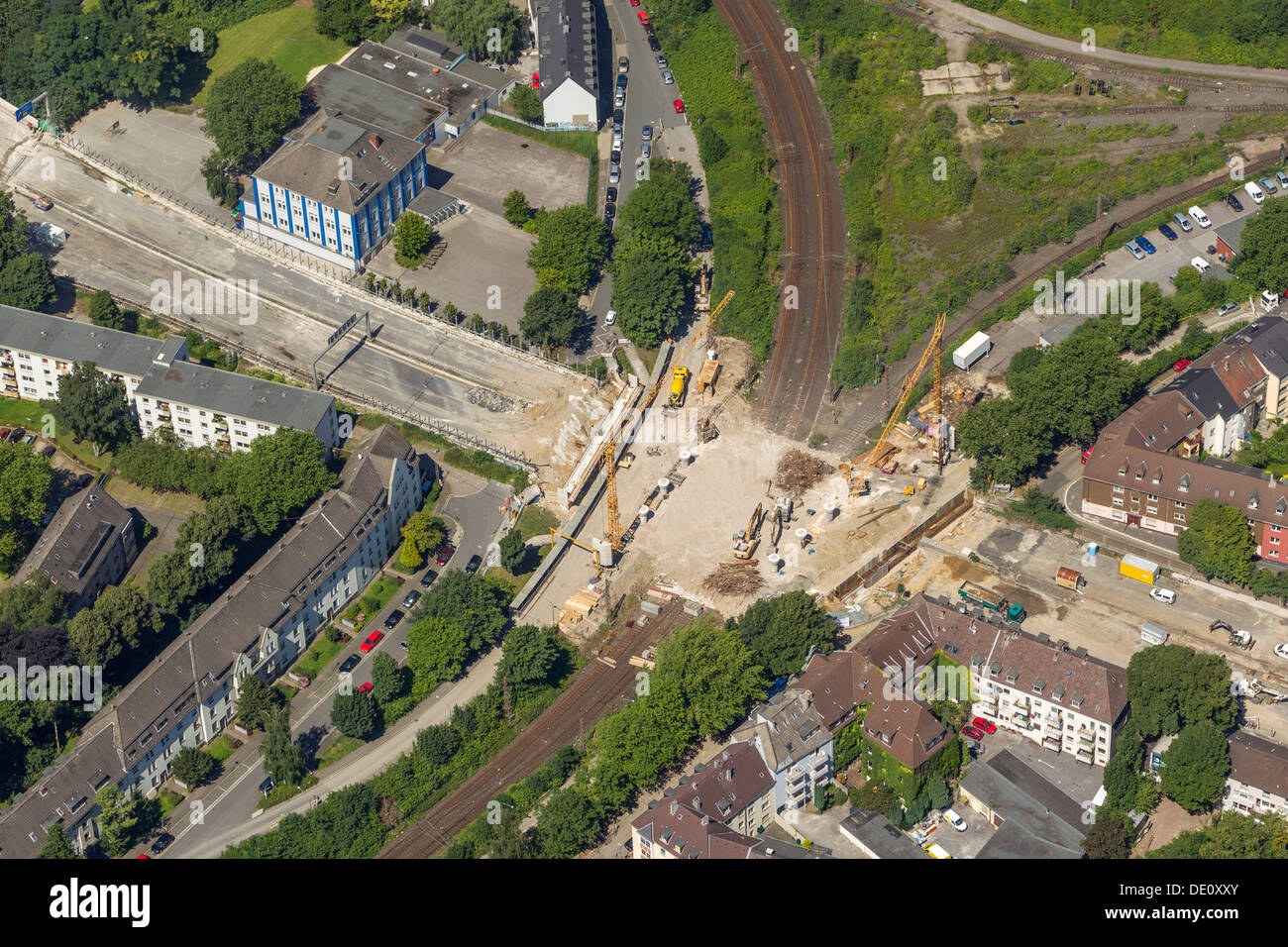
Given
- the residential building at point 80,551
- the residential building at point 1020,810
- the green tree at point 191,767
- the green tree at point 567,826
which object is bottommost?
the green tree at point 191,767

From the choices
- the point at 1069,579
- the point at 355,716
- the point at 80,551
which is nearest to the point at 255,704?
the point at 355,716

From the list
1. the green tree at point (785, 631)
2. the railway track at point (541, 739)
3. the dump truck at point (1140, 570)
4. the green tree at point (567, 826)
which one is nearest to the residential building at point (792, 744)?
the green tree at point (785, 631)

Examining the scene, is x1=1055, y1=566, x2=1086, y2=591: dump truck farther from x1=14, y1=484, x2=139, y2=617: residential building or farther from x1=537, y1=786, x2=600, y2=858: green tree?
x1=14, y1=484, x2=139, y2=617: residential building

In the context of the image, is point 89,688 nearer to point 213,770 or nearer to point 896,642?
point 213,770

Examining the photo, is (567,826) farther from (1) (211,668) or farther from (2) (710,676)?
(1) (211,668)

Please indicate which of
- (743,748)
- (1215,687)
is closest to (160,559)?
(743,748)

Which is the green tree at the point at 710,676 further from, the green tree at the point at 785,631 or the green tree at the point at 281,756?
the green tree at the point at 281,756
